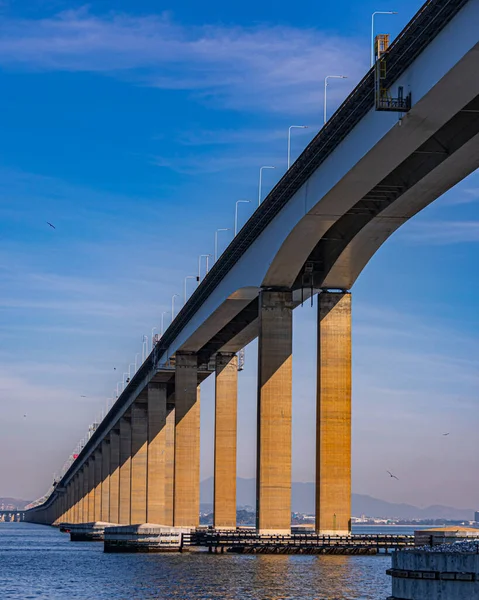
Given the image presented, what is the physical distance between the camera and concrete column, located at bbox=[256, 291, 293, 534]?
70000mm

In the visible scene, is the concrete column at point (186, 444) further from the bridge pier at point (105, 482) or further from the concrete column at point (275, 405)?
the bridge pier at point (105, 482)

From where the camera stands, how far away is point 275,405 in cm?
7088

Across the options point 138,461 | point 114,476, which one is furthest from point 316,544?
point 114,476

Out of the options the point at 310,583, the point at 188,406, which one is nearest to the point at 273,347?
the point at 310,583

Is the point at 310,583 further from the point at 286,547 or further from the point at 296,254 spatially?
the point at 296,254

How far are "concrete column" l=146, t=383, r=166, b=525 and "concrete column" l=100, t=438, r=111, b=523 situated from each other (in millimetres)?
50487

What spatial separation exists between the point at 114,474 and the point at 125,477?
53.5ft

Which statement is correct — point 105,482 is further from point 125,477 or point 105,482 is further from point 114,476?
point 125,477

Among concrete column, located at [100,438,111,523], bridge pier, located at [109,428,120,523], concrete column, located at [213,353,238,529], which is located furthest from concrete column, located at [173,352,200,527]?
concrete column, located at [100,438,111,523]

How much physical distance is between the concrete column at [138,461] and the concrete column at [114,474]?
18424mm

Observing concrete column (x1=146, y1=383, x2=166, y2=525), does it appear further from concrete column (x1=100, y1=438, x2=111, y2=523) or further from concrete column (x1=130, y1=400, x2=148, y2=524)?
concrete column (x1=100, y1=438, x2=111, y2=523)

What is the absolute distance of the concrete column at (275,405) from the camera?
70000mm

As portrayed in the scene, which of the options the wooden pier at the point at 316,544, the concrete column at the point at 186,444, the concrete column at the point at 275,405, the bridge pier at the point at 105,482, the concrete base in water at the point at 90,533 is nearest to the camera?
the wooden pier at the point at 316,544

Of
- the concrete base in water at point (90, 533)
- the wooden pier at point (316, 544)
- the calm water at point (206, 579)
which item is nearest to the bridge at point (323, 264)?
the wooden pier at point (316, 544)
